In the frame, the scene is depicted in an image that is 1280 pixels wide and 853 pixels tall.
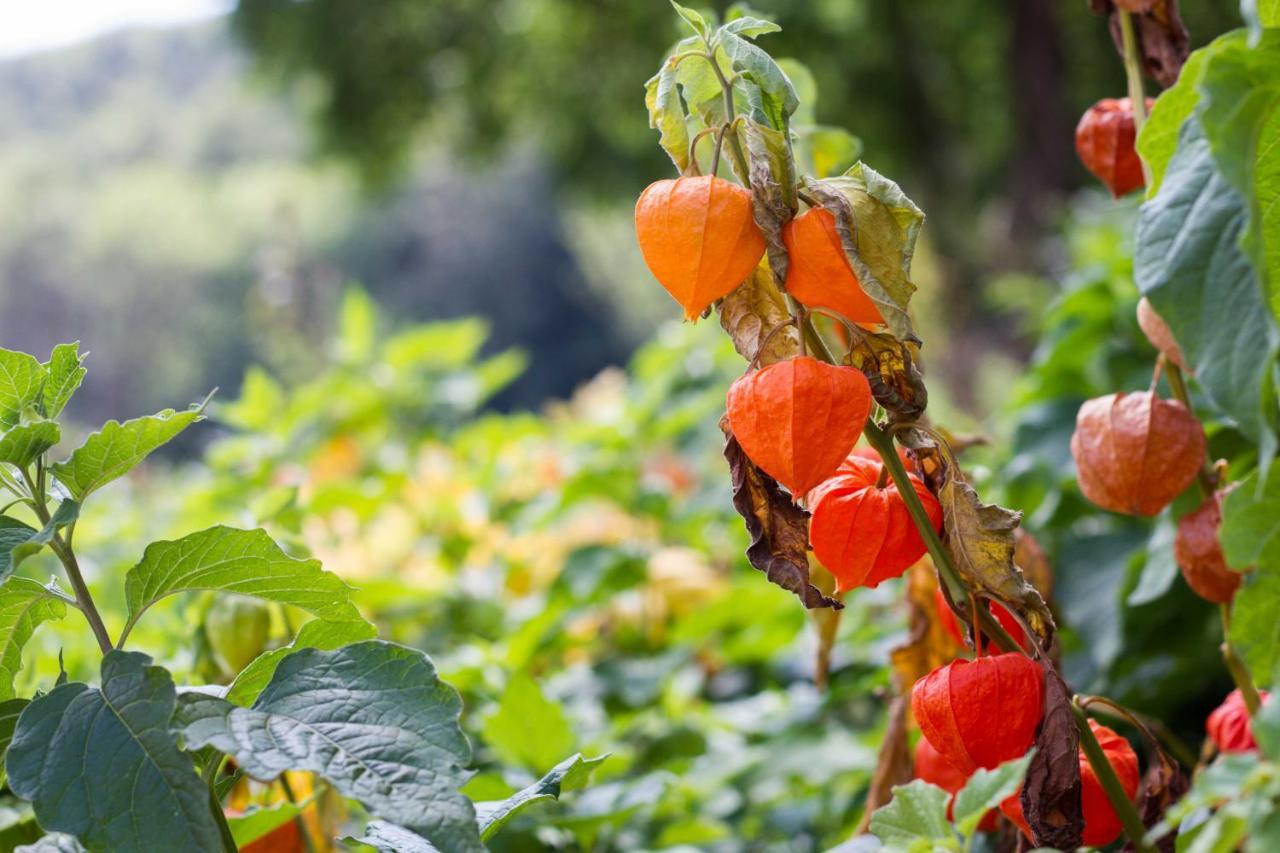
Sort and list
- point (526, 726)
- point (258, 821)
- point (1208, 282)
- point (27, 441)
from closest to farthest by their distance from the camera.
A: point (1208, 282) → point (27, 441) → point (258, 821) → point (526, 726)

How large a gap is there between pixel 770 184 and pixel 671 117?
74mm

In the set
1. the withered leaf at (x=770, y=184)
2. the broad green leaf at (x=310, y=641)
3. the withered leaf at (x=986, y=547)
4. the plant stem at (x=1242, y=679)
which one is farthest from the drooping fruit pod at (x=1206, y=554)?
the broad green leaf at (x=310, y=641)

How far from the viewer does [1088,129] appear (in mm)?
643

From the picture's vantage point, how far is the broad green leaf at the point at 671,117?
0.50m

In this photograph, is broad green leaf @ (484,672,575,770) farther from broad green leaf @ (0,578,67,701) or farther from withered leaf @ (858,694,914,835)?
broad green leaf @ (0,578,67,701)

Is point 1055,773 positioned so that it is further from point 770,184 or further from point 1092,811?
point 770,184

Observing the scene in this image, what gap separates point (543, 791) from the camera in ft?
1.67

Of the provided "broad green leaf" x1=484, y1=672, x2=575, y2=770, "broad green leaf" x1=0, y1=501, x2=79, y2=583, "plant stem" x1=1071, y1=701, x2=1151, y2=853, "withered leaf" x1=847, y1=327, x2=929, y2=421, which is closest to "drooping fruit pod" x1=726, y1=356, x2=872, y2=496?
"withered leaf" x1=847, y1=327, x2=929, y2=421

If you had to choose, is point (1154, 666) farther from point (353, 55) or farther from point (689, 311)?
point (353, 55)

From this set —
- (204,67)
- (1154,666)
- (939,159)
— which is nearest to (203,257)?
(204,67)

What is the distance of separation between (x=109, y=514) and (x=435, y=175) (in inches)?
768

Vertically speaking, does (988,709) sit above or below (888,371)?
below

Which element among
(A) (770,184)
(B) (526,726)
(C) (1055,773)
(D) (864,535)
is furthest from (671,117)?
(B) (526,726)

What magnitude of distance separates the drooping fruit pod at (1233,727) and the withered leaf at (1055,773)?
112mm
